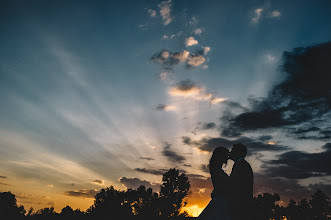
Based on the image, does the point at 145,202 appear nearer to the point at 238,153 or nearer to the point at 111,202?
the point at 111,202

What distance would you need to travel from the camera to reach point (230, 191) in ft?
13.5

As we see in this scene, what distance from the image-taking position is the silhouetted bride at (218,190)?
398 cm

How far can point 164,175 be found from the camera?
5584 centimetres

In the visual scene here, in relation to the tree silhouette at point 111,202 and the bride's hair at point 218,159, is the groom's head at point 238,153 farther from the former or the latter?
the tree silhouette at point 111,202

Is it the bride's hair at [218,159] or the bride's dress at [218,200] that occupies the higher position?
the bride's hair at [218,159]

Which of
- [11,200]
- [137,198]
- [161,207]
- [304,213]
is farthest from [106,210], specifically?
[304,213]

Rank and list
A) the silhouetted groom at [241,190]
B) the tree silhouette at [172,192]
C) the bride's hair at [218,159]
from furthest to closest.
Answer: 1. the tree silhouette at [172,192]
2. the bride's hair at [218,159]
3. the silhouetted groom at [241,190]

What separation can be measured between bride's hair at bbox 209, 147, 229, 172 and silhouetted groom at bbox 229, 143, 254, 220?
0.80ft

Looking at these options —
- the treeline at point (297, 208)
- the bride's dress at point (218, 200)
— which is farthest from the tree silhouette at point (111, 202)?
the bride's dress at point (218, 200)

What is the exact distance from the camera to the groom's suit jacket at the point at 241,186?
3960 millimetres

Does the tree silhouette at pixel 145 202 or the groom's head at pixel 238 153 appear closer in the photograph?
the groom's head at pixel 238 153

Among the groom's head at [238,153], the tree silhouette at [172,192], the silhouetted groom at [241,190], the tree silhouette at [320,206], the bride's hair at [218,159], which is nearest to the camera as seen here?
the silhouetted groom at [241,190]

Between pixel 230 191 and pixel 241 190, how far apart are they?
217 millimetres

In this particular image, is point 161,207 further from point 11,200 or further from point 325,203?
point 11,200
